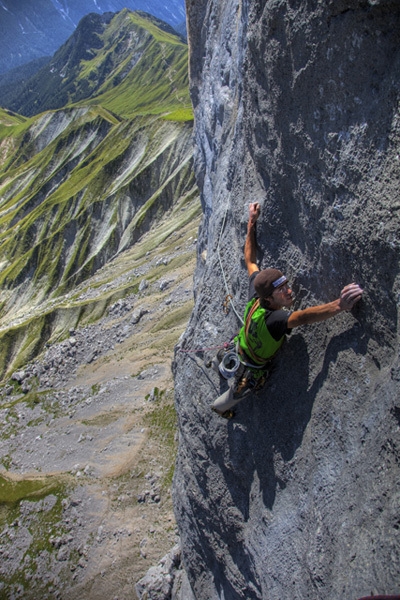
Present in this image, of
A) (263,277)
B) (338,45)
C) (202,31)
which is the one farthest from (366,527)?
(202,31)

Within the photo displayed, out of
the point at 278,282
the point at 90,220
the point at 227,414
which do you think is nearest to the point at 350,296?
the point at 278,282

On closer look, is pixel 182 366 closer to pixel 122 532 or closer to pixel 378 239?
pixel 378 239

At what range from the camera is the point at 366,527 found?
5.75 metres

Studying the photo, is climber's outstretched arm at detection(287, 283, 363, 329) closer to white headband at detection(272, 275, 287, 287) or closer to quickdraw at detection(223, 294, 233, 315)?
white headband at detection(272, 275, 287, 287)

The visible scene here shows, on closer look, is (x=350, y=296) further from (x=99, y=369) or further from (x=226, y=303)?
(x=99, y=369)

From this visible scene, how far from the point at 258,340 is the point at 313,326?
1044 millimetres

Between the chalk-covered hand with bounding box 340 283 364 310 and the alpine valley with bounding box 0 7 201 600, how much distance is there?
51.2 feet

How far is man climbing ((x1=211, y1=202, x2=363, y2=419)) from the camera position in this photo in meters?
6.32

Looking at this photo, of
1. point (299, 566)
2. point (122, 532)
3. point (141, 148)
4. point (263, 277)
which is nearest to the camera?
point (263, 277)

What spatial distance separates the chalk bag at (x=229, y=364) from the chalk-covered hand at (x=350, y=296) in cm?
292

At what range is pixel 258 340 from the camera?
24.3 feet

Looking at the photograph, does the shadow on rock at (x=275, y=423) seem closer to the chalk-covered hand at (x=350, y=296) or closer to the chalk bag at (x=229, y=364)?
the chalk-covered hand at (x=350, y=296)

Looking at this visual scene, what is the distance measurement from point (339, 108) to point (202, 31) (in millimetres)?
12504

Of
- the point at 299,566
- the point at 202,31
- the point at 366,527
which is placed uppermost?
the point at 202,31
